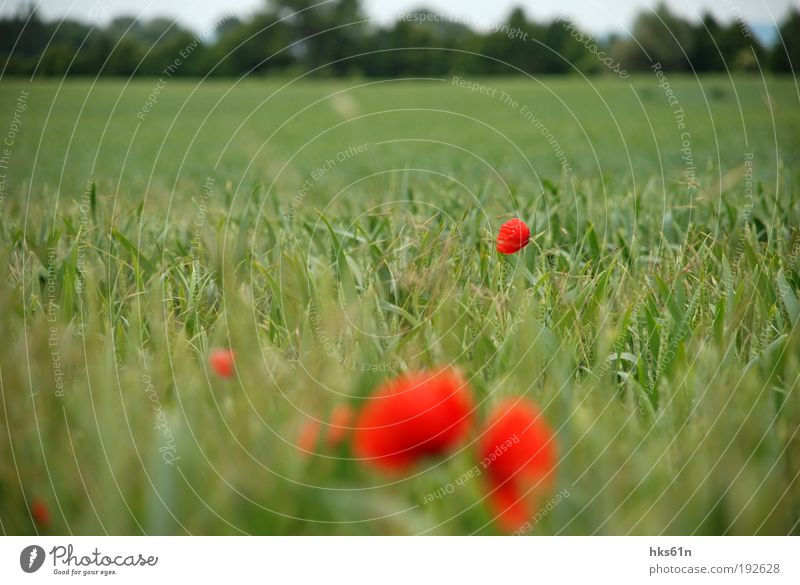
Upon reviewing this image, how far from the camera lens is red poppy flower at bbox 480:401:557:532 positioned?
67cm

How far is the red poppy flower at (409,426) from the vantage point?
0.67 meters

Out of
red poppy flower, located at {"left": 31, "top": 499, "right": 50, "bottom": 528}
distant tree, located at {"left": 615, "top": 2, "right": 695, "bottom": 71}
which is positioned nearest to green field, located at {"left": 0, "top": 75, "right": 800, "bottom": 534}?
red poppy flower, located at {"left": 31, "top": 499, "right": 50, "bottom": 528}

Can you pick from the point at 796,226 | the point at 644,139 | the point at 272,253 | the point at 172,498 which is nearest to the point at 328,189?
the point at 272,253

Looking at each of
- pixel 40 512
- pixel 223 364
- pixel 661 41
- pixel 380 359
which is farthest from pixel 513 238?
pixel 661 41

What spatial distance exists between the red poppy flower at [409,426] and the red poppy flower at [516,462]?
4 centimetres

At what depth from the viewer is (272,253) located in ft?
4.83

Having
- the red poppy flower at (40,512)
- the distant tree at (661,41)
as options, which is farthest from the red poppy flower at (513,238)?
the red poppy flower at (40,512)

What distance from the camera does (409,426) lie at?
667mm

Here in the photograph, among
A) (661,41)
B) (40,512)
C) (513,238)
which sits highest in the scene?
(661,41)

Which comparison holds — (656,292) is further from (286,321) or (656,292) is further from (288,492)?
(288,492)

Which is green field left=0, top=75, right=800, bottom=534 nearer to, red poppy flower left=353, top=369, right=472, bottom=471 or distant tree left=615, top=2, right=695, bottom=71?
red poppy flower left=353, top=369, right=472, bottom=471

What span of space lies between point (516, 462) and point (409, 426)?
11 cm

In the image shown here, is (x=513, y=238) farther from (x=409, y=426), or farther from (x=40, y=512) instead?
(x=40, y=512)

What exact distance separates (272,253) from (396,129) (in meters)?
6.83
